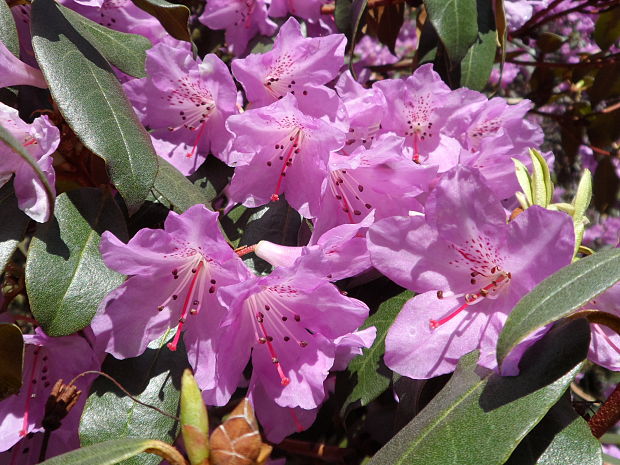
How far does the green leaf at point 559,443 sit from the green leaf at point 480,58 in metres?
0.71

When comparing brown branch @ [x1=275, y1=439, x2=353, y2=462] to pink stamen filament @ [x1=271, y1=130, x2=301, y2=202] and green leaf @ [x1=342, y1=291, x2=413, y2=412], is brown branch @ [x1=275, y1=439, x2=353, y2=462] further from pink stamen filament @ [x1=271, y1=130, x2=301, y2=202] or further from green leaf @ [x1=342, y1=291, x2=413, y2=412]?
pink stamen filament @ [x1=271, y1=130, x2=301, y2=202]

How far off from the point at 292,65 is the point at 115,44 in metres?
0.27

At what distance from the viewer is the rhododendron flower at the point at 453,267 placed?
74 cm

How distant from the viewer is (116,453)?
1.89 feet

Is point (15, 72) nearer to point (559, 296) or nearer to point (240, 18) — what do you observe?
point (240, 18)

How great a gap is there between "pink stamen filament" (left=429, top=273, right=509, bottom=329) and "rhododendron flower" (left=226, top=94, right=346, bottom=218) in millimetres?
247

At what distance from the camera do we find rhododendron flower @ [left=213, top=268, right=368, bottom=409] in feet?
2.52

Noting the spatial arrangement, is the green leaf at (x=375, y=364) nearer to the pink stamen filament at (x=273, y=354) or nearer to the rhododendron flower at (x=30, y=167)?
the pink stamen filament at (x=273, y=354)

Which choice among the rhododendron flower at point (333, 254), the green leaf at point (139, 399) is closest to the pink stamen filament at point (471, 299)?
the rhododendron flower at point (333, 254)

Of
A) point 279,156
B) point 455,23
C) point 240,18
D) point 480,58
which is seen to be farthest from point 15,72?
point 480,58

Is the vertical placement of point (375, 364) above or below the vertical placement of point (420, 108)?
below

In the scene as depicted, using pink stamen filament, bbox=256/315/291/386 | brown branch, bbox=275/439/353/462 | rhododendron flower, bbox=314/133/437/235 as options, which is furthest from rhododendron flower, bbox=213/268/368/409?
brown branch, bbox=275/439/353/462

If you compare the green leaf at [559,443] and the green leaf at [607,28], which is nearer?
the green leaf at [559,443]

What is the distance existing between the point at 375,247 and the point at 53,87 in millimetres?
447
